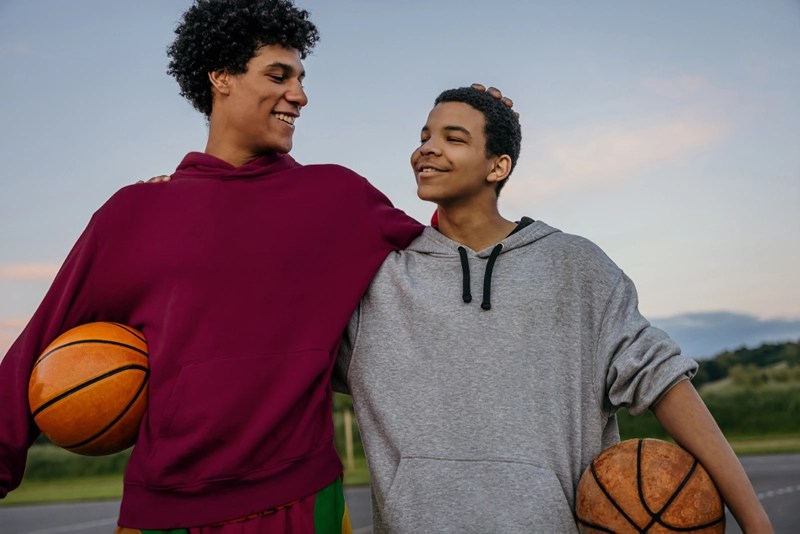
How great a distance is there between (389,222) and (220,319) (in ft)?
2.42

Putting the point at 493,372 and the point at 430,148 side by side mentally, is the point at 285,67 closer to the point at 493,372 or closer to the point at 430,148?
the point at 430,148

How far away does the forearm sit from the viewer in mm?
2828

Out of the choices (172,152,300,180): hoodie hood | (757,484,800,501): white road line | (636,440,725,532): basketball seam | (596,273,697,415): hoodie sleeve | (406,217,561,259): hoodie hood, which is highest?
(172,152,300,180): hoodie hood

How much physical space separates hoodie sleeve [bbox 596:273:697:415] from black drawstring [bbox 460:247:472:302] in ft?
1.58

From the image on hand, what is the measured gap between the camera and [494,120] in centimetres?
329

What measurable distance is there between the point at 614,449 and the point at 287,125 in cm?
159

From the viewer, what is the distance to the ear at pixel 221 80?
3289mm

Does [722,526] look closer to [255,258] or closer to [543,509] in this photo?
[543,509]

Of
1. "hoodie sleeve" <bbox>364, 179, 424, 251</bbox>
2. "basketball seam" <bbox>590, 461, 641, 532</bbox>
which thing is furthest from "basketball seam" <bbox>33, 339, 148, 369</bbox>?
"basketball seam" <bbox>590, 461, 641, 532</bbox>

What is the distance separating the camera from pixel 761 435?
2719 cm

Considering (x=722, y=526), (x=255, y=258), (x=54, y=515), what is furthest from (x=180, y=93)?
(x=54, y=515)

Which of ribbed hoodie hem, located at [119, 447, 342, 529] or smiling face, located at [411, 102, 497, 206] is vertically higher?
smiling face, located at [411, 102, 497, 206]

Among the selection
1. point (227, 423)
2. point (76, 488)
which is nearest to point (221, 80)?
point (227, 423)

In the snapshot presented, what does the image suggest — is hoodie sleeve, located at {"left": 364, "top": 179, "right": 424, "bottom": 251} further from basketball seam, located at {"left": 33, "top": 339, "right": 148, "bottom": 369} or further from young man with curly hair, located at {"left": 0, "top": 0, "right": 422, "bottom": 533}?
basketball seam, located at {"left": 33, "top": 339, "right": 148, "bottom": 369}
